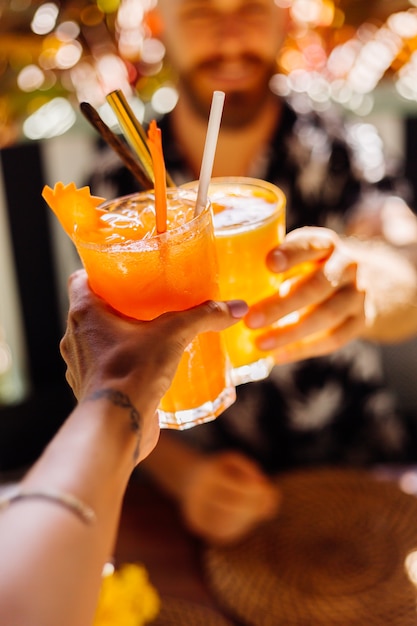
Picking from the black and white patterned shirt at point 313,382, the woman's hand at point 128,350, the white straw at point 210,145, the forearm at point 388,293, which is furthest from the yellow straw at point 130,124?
the black and white patterned shirt at point 313,382

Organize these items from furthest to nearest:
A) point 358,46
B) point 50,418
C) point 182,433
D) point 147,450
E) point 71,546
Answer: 1. point 358,46
2. point 50,418
3. point 182,433
4. point 147,450
5. point 71,546

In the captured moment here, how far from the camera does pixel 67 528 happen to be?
2.01ft

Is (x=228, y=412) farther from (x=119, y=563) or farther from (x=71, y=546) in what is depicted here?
(x=71, y=546)

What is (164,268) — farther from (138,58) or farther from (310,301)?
(138,58)

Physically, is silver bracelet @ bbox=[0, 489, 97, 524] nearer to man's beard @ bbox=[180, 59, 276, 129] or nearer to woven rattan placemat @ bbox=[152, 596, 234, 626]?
woven rattan placemat @ bbox=[152, 596, 234, 626]

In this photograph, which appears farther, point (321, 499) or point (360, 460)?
point (360, 460)

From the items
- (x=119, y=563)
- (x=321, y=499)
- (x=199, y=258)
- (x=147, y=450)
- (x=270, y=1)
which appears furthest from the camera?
(x=270, y=1)

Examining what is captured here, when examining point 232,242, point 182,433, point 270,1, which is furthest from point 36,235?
point 232,242

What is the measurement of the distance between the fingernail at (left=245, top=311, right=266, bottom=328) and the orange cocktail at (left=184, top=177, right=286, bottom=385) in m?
0.03

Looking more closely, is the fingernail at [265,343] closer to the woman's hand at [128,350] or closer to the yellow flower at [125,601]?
the woman's hand at [128,350]

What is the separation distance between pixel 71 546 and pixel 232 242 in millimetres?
661

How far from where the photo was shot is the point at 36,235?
96.6 inches

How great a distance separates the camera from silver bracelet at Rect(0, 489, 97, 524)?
619 mm

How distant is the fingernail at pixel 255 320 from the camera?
47.4 inches
